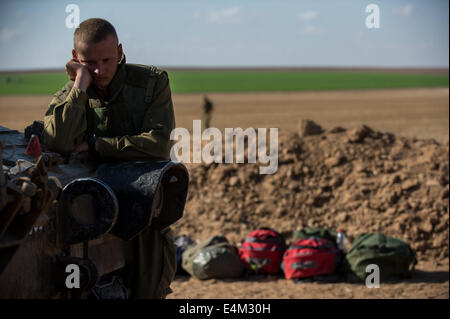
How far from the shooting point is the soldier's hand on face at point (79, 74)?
4.04 metres

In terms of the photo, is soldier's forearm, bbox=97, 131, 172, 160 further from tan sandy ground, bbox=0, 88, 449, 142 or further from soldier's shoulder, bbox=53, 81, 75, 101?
tan sandy ground, bbox=0, 88, 449, 142

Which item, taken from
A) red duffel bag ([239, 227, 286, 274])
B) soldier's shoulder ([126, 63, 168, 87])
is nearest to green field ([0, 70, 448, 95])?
red duffel bag ([239, 227, 286, 274])

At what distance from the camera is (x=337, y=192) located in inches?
418

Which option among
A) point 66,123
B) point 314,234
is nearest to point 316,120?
point 314,234

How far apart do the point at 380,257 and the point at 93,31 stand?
5.47 meters

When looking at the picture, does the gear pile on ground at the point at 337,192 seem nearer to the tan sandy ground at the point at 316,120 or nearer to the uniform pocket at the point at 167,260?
the tan sandy ground at the point at 316,120

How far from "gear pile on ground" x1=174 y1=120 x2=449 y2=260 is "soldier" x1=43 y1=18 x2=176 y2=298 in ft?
18.8

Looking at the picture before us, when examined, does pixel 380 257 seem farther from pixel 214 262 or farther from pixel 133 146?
pixel 133 146

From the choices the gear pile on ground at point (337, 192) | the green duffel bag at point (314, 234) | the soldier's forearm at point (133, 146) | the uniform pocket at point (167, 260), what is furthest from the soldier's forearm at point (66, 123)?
the gear pile on ground at point (337, 192)

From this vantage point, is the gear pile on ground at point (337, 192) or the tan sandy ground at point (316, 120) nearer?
the tan sandy ground at point (316, 120)

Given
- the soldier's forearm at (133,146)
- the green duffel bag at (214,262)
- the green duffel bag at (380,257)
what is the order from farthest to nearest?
the green duffel bag at (214,262) → the green duffel bag at (380,257) → the soldier's forearm at (133,146)

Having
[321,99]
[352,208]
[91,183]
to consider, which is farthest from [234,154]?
[321,99]
